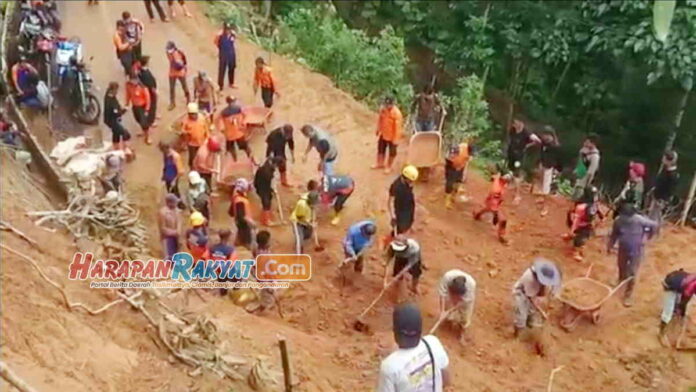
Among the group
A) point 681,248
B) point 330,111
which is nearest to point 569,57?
point 330,111

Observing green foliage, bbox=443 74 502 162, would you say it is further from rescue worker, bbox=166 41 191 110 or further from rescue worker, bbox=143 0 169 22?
rescue worker, bbox=143 0 169 22

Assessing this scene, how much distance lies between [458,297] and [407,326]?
13.6ft

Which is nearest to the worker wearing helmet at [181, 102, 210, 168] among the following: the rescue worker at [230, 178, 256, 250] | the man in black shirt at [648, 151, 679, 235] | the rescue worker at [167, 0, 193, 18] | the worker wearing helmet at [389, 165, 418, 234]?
the rescue worker at [230, 178, 256, 250]

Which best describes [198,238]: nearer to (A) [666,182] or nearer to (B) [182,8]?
(A) [666,182]

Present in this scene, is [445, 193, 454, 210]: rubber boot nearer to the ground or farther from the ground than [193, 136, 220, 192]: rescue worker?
nearer to the ground

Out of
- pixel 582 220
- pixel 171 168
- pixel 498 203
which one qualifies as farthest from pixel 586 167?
pixel 171 168

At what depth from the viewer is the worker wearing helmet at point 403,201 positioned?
33.3 feet

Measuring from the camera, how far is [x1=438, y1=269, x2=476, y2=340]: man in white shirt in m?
9.12

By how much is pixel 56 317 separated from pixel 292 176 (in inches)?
185

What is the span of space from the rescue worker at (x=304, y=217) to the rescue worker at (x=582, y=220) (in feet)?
10.0

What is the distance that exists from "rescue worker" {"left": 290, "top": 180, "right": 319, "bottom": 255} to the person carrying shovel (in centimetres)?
251

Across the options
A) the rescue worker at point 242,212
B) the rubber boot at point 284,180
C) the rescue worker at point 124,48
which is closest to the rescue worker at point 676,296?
the rescue worker at point 242,212

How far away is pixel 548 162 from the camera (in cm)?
1179

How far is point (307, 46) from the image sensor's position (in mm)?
16141
